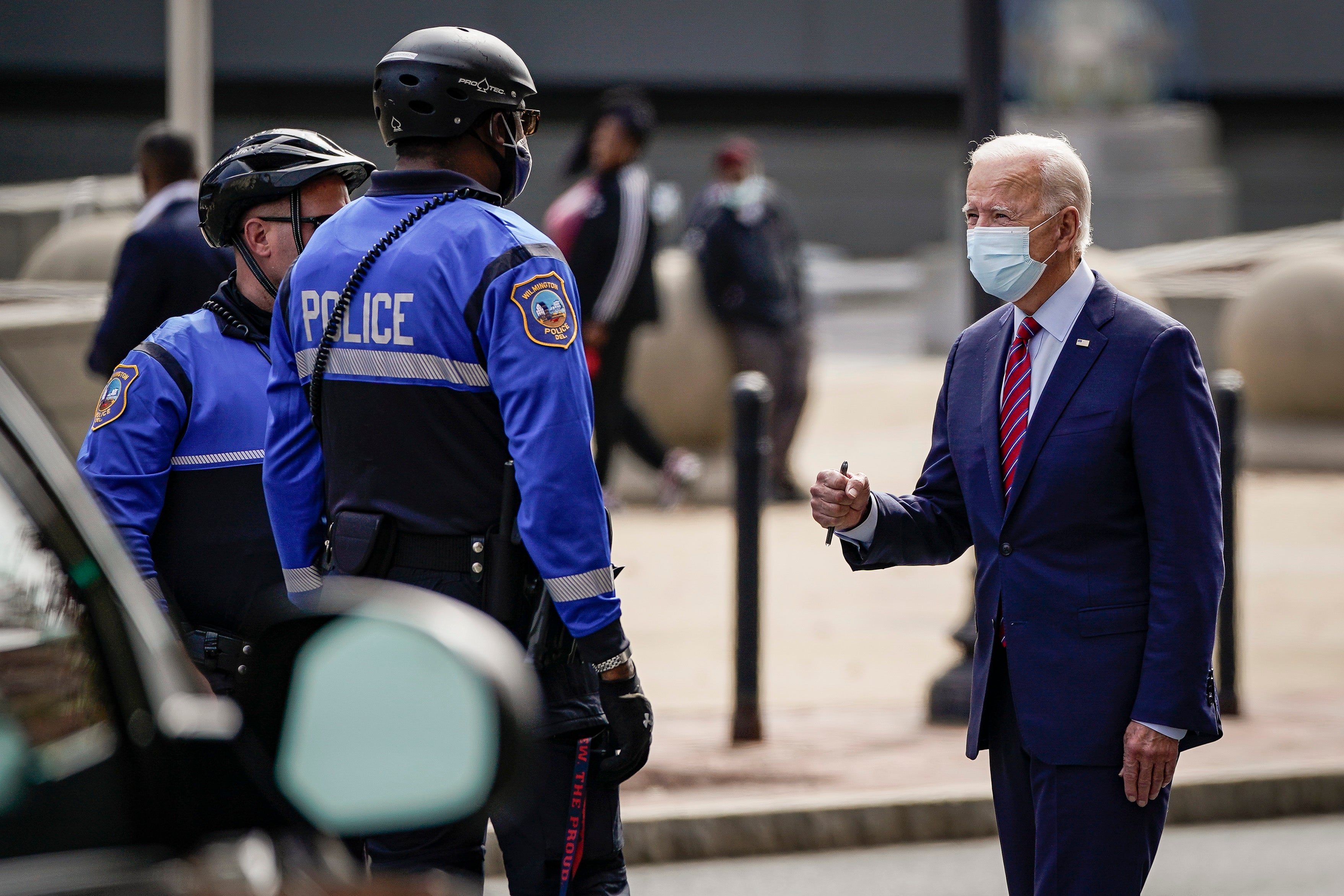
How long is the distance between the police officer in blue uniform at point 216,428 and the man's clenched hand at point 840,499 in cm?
104

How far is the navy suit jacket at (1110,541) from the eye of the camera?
331 centimetres

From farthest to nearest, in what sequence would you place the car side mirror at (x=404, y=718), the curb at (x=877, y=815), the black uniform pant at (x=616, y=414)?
the black uniform pant at (x=616, y=414) < the curb at (x=877, y=815) < the car side mirror at (x=404, y=718)

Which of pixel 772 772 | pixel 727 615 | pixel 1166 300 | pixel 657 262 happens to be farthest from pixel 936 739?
pixel 1166 300

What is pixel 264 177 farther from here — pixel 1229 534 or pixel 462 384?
pixel 1229 534

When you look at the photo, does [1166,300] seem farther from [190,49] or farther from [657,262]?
[190,49]

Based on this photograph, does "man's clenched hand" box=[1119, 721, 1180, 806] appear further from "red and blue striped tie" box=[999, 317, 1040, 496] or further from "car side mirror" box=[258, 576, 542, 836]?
"car side mirror" box=[258, 576, 542, 836]

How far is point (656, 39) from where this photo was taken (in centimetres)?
3275

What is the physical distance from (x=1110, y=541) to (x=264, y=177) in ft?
5.78

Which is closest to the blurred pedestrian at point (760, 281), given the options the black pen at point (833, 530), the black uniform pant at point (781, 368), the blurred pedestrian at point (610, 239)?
the black uniform pant at point (781, 368)

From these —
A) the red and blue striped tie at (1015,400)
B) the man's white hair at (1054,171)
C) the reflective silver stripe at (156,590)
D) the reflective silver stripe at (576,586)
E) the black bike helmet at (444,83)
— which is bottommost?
the reflective silver stripe at (156,590)

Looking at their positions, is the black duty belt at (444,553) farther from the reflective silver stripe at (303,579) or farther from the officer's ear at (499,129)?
the officer's ear at (499,129)

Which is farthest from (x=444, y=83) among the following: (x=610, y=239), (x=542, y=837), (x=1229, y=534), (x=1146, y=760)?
(x=610, y=239)

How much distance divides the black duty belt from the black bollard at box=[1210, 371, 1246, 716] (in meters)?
4.11

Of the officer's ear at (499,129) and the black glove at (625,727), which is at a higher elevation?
the officer's ear at (499,129)
